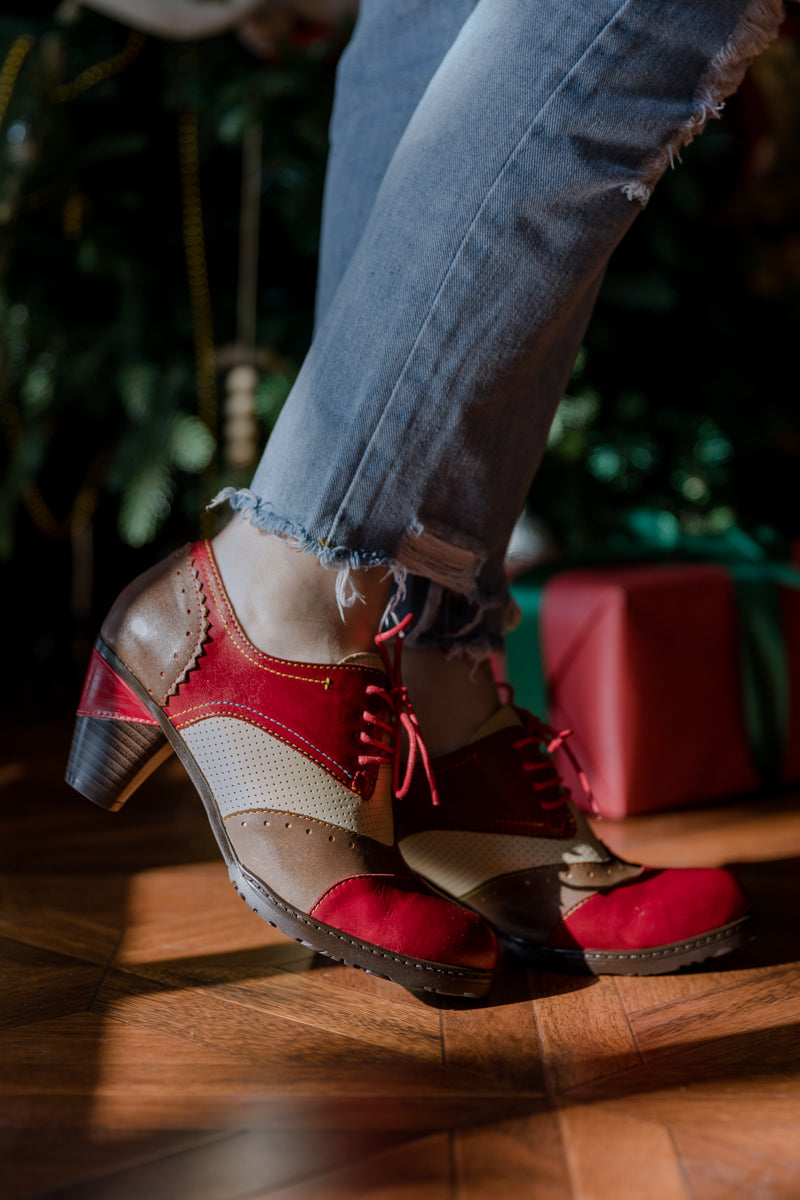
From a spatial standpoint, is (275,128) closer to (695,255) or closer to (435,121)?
(695,255)

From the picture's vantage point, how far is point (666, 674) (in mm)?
812

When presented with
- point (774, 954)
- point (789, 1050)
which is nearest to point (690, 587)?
point (774, 954)

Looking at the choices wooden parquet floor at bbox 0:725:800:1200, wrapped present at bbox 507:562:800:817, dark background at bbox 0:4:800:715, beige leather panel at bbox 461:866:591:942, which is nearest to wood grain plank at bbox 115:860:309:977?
wooden parquet floor at bbox 0:725:800:1200

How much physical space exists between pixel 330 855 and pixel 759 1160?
22 cm

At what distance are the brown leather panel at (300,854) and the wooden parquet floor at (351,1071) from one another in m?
0.05

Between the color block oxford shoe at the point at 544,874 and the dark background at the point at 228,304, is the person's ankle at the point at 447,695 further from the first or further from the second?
the dark background at the point at 228,304

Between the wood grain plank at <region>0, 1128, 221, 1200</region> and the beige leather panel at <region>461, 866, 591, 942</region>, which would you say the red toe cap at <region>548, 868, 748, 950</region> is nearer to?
the beige leather panel at <region>461, 866, 591, 942</region>

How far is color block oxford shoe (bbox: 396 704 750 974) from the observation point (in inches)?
19.4

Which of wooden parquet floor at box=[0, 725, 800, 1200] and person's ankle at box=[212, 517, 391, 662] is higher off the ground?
person's ankle at box=[212, 517, 391, 662]

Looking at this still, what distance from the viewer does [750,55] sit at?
1.48 feet

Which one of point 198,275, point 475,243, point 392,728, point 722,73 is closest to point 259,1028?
point 392,728

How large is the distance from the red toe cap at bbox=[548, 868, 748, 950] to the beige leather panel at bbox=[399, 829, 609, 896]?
1.0 inches

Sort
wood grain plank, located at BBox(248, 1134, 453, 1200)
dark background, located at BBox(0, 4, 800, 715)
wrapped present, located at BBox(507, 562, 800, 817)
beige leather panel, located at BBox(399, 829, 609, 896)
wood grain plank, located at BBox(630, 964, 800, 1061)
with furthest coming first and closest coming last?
1. dark background, located at BBox(0, 4, 800, 715)
2. wrapped present, located at BBox(507, 562, 800, 817)
3. beige leather panel, located at BBox(399, 829, 609, 896)
4. wood grain plank, located at BBox(630, 964, 800, 1061)
5. wood grain plank, located at BBox(248, 1134, 453, 1200)

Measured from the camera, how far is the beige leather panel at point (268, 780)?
47cm
